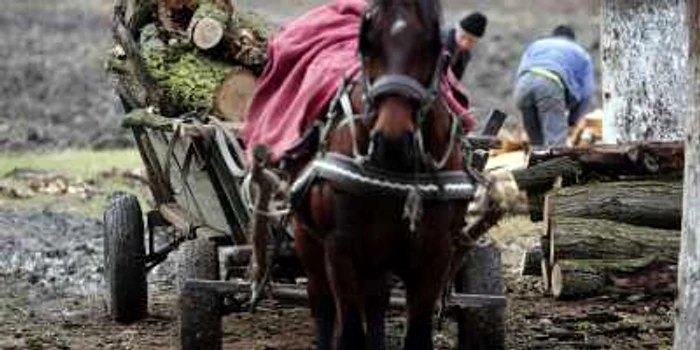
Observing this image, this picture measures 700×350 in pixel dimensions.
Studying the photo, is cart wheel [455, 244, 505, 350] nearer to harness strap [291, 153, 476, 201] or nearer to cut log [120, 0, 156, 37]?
harness strap [291, 153, 476, 201]

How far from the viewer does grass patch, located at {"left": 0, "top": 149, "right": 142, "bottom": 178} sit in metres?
20.0

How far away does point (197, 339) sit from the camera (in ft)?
29.8

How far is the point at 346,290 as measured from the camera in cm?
759

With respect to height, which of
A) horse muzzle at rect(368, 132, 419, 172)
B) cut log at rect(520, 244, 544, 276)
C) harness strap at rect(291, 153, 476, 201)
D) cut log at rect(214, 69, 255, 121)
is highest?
cut log at rect(214, 69, 255, 121)

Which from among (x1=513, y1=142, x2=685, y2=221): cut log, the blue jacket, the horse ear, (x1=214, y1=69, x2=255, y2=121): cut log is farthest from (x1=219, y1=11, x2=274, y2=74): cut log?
the blue jacket

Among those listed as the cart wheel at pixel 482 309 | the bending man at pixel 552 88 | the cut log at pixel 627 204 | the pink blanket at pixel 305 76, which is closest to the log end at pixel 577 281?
the cut log at pixel 627 204

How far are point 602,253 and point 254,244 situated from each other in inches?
149

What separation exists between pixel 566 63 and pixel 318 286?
9618 mm

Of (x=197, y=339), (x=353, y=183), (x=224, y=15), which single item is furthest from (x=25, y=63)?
(x=353, y=183)

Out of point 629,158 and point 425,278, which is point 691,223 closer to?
point 425,278

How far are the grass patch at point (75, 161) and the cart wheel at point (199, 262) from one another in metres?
10.1

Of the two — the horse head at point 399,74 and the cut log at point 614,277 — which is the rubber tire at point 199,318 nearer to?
the horse head at point 399,74

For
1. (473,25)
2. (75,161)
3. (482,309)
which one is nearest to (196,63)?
(482,309)

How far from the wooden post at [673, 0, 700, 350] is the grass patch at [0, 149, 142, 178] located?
39.1 ft
